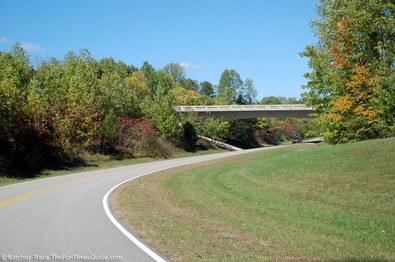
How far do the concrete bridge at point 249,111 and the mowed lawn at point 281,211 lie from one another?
153 ft

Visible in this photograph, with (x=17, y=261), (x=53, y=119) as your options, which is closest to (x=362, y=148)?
(x=17, y=261)

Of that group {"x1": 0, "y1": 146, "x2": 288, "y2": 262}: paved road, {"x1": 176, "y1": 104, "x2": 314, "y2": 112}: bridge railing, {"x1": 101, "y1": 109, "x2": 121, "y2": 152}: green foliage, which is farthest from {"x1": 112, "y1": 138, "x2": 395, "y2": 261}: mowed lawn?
{"x1": 176, "y1": 104, "x2": 314, "y2": 112}: bridge railing

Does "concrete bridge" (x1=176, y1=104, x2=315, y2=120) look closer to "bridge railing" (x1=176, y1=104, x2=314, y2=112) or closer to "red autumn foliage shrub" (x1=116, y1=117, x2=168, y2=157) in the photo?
"bridge railing" (x1=176, y1=104, x2=314, y2=112)

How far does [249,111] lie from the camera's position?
68000 mm

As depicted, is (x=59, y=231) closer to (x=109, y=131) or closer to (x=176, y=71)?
(x=109, y=131)

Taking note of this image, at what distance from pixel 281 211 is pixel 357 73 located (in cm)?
1669

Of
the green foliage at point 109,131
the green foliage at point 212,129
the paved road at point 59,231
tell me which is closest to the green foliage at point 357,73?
the paved road at point 59,231

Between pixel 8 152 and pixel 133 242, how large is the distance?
22.7m

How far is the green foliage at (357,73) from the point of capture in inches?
900

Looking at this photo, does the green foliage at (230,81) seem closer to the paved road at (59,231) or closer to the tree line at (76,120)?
the tree line at (76,120)

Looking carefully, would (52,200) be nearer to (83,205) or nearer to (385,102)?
(83,205)

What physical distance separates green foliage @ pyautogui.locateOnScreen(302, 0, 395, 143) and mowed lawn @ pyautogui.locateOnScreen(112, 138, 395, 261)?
5769 mm

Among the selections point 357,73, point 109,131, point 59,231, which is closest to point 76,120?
point 109,131

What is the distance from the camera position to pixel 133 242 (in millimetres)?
7633
